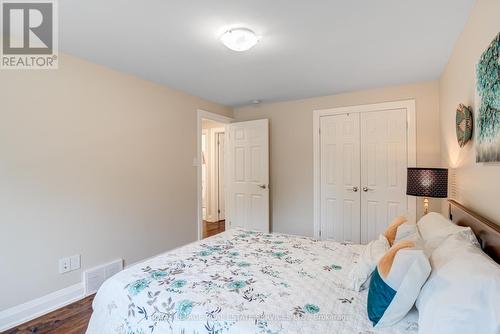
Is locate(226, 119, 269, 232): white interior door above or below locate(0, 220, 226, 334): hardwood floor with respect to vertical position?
above

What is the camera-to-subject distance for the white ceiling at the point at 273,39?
67.3 inches

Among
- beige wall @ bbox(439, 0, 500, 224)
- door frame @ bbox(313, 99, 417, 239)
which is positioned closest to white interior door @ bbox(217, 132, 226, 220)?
door frame @ bbox(313, 99, 417, 239)

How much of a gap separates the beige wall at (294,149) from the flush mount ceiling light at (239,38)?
6.71 feet

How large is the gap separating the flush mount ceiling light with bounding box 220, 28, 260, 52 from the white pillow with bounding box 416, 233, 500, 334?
1.86m

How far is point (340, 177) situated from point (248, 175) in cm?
145

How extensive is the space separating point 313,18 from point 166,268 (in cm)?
195

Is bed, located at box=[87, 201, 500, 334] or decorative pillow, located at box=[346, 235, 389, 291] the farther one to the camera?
decorative pillow, located at box=[346, 235, 389, 291]

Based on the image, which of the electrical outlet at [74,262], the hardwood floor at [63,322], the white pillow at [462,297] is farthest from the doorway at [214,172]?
the white pillow at [462,297]

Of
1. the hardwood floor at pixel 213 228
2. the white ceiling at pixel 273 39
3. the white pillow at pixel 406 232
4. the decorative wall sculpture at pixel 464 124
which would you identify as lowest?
the hardwood floor at pixel 213 228

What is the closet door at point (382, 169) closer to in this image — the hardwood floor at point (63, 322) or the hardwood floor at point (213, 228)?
the hardwood floor at point (213, 228)

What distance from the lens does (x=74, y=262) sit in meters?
2.44

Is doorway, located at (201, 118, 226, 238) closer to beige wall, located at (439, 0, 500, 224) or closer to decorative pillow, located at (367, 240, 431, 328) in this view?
beige wall, located at (439, 0, 500, 224)

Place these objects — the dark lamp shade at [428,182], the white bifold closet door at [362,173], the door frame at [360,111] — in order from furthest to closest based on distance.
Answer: the white bifold closet door at [362,173], the door frame at [360,111], the dark lamp shade at [428,182]

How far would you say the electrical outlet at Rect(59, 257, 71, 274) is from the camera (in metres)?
2.35
